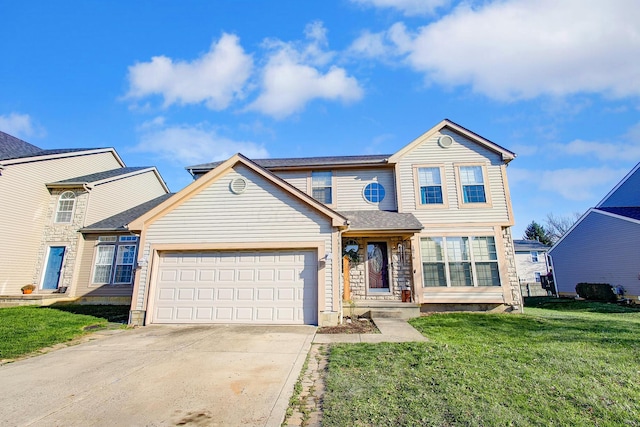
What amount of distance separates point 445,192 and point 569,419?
9957mm

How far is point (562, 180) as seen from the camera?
→ 5575 cm

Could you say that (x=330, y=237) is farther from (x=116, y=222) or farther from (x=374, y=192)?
(x=116, y=222)

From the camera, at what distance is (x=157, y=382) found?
4242 mm

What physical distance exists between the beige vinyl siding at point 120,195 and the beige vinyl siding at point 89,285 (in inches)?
63.6

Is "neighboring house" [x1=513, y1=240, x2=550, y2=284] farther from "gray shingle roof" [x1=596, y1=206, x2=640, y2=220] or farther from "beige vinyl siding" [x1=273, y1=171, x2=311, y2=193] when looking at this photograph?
"beige vinyl siding" [x1=273, y1=171, x2=311, y2=193]

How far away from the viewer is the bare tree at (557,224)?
4420cm

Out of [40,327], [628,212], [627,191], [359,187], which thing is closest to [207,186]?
[40,327]

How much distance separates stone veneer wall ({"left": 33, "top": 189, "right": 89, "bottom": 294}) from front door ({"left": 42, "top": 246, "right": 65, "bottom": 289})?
0.60 ft

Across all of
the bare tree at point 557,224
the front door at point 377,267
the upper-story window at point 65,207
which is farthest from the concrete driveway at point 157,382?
the bare tree at point 557,224

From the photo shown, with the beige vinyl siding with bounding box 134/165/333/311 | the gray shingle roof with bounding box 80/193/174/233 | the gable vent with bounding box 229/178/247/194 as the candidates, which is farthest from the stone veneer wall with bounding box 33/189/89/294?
the gable vent with bounding box 229/178/247/194

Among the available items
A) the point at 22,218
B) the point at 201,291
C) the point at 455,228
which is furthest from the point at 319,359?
the point at 22,218

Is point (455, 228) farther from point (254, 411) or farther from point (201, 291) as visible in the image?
point (254, 411)

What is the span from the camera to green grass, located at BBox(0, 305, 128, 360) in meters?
6.49

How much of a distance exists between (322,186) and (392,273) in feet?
16.0
